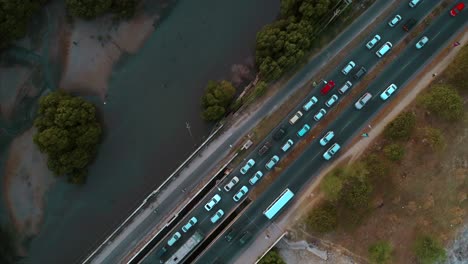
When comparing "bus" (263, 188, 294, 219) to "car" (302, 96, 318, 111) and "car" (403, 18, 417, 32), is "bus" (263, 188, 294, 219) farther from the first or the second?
"car" (403, 18, 417, 32)

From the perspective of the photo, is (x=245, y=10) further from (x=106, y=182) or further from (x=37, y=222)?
(x=37, y=222)

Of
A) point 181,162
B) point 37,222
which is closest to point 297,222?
point 181,162

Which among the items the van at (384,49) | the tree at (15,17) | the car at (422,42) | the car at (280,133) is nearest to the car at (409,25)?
the car at (422,42)

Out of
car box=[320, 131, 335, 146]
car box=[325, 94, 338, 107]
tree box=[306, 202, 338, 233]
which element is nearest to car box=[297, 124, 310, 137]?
car box=[320, 131, 335, 146]

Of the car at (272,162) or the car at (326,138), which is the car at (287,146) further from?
the car at (326,138)

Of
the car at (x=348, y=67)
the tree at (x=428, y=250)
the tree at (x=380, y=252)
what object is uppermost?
the car at (x=348, y=67)

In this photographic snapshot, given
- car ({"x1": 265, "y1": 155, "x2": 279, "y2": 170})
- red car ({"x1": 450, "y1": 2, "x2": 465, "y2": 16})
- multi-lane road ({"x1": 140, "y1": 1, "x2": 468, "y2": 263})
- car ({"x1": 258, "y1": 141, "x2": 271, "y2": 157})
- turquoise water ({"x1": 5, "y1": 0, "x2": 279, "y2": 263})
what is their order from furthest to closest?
turquoise water ({"x1": 5, "y1": 0, "x2": 279, "y2": 263}), red car ({"x1": 450, "y1": 2, "x2": 465, "y2": 16}), car ({"x1": 258, "y1": 141, "x2": 271, "y2": 157}), car ({"x1": 265, "y1": 155, "x2": 279, "y2": 170}), multi-lane road ({"x1": 140, "y1": 1, "x2": 468, "y2": 263})
